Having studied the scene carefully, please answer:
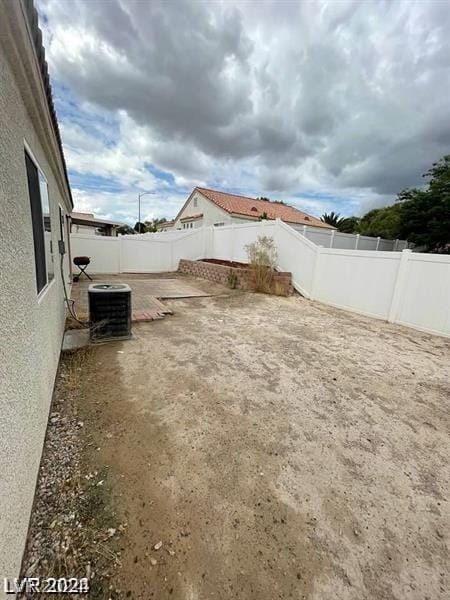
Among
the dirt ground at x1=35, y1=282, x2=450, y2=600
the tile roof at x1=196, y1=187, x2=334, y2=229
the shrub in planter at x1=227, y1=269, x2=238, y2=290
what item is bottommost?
the dirt ground at x1=35, y1=282, x2=450, y2=600

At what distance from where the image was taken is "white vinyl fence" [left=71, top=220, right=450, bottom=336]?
5379 mm

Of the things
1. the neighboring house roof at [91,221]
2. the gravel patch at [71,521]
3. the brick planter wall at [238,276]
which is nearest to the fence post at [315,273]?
the brick planter wall at [238,276]

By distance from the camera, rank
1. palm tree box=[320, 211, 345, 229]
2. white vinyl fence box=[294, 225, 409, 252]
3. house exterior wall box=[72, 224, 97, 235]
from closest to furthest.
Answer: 1. white vinyl fence box=[294, 225, 409, 252]
2. house exterior wall box=[72, 224, 97, 235]
3. palm tree box=[320, 211, 345, 229]

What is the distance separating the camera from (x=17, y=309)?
4.47ft

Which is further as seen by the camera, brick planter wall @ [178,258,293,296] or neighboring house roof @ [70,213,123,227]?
neighboring house roof @ [70,213,123,227]

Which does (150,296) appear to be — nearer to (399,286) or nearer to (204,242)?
(399,286)

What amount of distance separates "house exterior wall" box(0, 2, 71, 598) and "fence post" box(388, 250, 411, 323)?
6783mm

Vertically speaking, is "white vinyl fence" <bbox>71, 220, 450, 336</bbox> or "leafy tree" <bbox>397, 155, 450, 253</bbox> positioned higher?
"leafy tree" <bbox>397, 155, 450, 253</bbox>

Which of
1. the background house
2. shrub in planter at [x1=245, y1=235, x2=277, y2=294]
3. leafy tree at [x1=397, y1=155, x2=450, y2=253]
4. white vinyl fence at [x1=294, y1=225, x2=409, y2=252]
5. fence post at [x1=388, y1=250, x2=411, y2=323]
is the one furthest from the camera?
the background house

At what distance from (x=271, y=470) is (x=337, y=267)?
6478mm

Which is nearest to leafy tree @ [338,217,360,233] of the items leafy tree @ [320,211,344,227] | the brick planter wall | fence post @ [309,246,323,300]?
leafy tree @ [320,211,344,227]

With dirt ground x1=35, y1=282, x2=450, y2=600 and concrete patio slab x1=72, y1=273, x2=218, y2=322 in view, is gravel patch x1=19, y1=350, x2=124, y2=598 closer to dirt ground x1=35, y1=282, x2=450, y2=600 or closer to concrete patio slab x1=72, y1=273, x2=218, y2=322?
dirt ground x1=35, y1=282, x2=450, y2=600

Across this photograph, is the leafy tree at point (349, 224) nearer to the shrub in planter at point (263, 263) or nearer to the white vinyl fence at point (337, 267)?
the white vinyl fence at point (337, 267)

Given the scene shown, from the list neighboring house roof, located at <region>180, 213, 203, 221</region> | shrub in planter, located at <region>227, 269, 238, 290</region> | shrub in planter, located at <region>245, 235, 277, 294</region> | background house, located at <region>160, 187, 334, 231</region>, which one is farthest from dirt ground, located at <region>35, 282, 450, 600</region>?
neighboring house roof, located at <region>180, 213, 203, 221</region>
